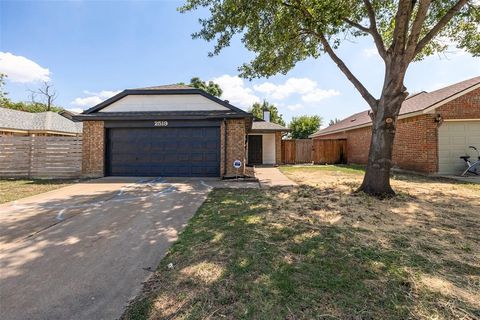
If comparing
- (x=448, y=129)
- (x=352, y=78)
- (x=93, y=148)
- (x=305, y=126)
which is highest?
(x=305, y=126)

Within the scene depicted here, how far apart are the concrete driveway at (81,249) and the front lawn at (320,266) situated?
1.17 ft

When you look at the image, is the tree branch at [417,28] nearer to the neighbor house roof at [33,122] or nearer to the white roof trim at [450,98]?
the white roof trim at [450,98]

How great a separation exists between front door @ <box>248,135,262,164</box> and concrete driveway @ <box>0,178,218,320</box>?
1341 cm

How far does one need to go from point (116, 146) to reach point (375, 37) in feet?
37.7

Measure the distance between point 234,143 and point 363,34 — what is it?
709 centimetres

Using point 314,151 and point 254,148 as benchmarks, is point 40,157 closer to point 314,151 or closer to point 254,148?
point 254,148

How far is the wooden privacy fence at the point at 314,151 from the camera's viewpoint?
2062 centimetres

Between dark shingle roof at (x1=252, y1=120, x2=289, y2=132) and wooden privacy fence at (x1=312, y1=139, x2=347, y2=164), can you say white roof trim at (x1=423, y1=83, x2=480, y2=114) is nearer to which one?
wooden privacy fence at (x1=312, y1=139, x2=347, y2=164)

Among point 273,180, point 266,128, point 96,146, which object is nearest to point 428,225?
point 273,180

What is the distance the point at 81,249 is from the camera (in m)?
3.57

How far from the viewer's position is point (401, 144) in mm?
13688

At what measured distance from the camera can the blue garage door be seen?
10938mm

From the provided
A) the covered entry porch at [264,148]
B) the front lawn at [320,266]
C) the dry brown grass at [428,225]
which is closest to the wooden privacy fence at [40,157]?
the front lawn at [320,266]

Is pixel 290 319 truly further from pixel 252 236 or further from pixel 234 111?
pixel 234 111
